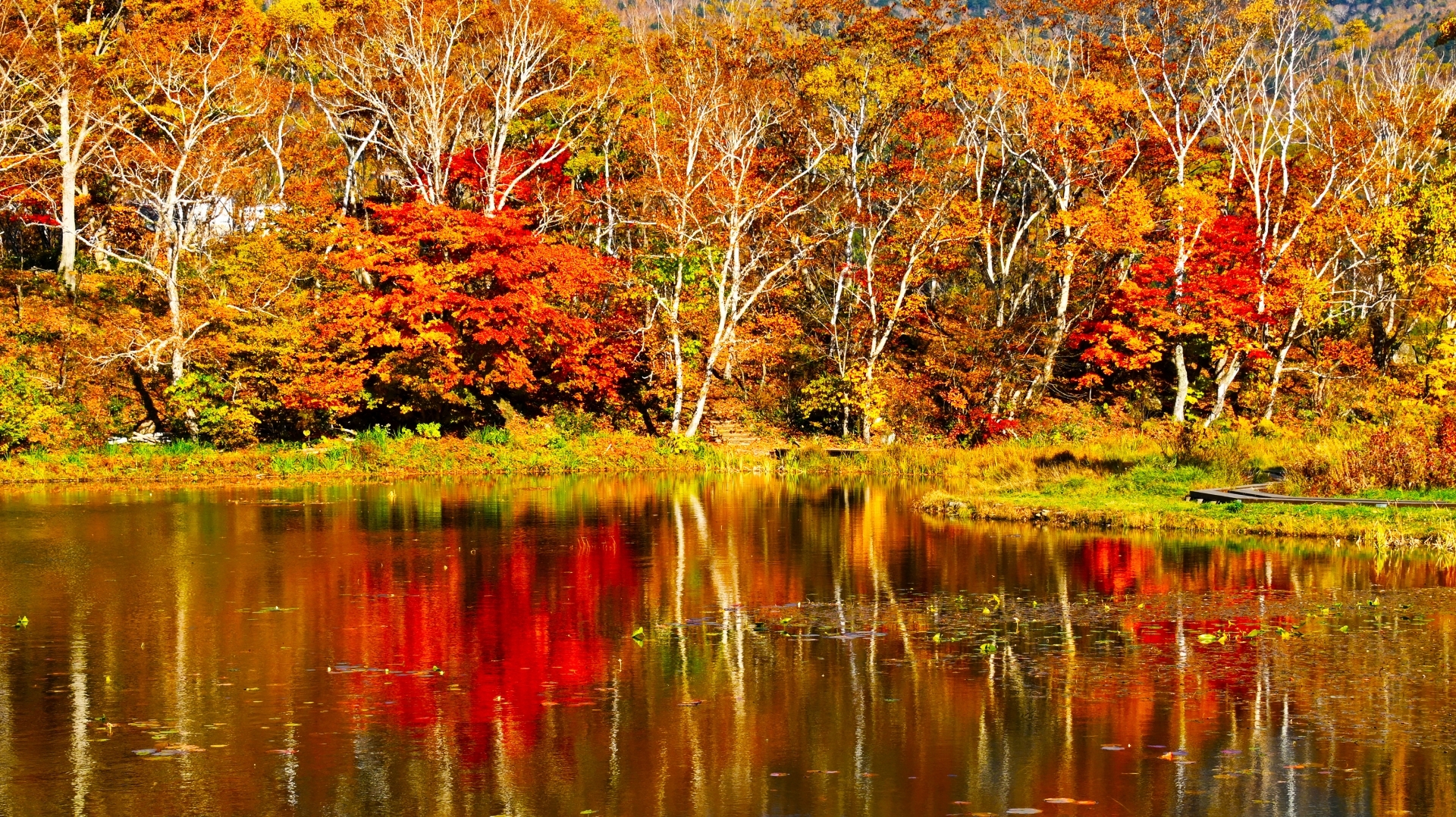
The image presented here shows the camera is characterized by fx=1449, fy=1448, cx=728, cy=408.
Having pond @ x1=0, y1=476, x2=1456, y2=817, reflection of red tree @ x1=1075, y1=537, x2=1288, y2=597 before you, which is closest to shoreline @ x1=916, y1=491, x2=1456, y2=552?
pond @ x1=0, y1=476, x2=1456, y2=817

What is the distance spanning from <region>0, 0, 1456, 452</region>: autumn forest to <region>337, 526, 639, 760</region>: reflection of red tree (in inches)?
869

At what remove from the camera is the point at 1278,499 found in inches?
1045

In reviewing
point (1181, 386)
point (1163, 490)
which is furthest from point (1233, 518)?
point (1181, 386)

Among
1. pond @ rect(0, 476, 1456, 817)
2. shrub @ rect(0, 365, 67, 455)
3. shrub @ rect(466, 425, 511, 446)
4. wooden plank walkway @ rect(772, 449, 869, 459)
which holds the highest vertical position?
shrub @ rect(0, 365, 67, 455)

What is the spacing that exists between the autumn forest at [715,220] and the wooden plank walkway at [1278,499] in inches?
633

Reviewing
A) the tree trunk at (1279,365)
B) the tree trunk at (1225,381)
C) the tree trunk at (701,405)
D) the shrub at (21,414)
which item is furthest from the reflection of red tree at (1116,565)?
the shrub at (21,414)

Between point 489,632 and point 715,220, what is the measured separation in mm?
31419

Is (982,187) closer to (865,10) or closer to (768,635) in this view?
(865,10)

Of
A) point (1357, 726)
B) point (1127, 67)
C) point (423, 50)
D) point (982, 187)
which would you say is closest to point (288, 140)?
point (423, 50)

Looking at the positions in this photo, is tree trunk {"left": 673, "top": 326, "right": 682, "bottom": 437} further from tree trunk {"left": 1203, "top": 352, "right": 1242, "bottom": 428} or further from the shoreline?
the shoreline

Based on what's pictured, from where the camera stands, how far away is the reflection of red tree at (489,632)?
43.8 ft

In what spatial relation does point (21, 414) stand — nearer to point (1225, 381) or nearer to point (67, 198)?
point (67, 198)

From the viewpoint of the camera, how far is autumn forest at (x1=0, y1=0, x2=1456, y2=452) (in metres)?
44.2

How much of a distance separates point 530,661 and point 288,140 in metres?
46.4
